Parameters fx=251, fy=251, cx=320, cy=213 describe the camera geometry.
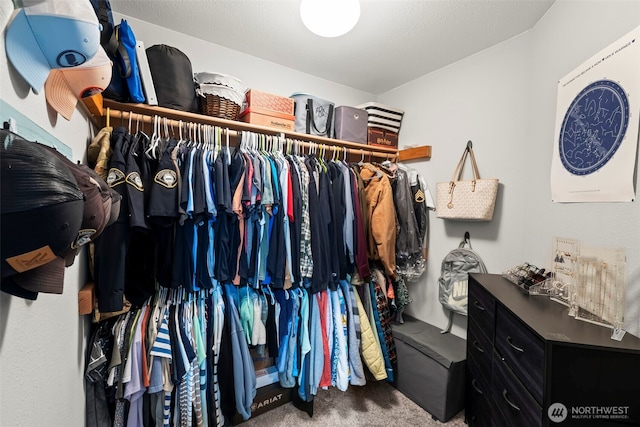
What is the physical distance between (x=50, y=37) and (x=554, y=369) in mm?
1594

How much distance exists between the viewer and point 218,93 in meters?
1.52

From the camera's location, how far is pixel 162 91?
55.9 inches

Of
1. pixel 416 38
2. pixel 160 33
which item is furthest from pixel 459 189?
pixel 160 33

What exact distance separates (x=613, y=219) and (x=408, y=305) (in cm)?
156

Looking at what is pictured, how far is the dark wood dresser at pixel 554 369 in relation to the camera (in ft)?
2.50

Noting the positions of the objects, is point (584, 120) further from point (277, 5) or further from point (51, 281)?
point (51, 281)

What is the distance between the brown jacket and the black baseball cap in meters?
1.60

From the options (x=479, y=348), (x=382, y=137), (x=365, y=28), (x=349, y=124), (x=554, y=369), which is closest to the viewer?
(x=554, y=369)

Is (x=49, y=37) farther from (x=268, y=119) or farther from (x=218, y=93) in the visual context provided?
(x=268, y=119)

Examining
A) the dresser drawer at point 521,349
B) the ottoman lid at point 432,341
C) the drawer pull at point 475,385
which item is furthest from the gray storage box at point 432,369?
the dresser drawer at point 521,349

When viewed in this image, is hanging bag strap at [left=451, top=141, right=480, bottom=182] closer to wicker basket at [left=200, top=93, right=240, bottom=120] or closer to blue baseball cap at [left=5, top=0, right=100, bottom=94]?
wicker basket at [left=200, top=93, right=240, bottom=120]

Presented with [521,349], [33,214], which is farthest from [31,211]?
[521,349]

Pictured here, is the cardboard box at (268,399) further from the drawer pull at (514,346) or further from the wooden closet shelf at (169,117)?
the wooden closet shelf at (169,117)

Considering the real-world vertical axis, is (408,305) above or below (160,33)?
below
